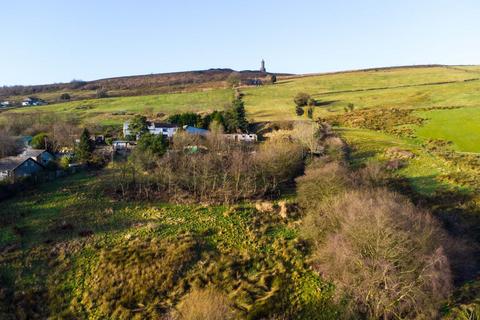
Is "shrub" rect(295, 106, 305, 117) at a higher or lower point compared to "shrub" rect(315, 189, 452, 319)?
higher

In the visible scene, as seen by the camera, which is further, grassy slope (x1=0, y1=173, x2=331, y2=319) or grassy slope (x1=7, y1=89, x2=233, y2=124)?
grassy slope (x1=7, y1=89, x2=233, y2=124)

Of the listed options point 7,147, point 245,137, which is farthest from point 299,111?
point 7,147

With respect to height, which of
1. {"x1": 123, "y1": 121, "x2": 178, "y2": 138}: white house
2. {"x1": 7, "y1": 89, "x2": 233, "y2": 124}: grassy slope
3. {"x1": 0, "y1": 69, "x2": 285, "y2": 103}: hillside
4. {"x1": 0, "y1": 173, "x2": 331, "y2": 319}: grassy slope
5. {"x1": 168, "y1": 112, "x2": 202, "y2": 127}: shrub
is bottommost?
{"x1": 0, "y1": 173, "x2": 331, "y2": 319}: grassy slope

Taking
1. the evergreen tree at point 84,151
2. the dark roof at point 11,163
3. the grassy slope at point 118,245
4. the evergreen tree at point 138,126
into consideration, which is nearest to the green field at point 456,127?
the grassy slope at point 118,245

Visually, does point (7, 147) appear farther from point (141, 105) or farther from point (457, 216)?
point (457, 216)

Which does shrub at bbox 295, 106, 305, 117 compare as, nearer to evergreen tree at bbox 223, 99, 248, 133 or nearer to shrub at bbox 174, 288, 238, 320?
evergreen tree at bbox 223, 99, 248, 133

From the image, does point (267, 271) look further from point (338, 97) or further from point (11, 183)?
point (338, 97)

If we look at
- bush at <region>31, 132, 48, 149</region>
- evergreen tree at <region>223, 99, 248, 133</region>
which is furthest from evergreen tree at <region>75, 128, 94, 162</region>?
evergreen tree at <region>223, 99, 248, 133</region>
